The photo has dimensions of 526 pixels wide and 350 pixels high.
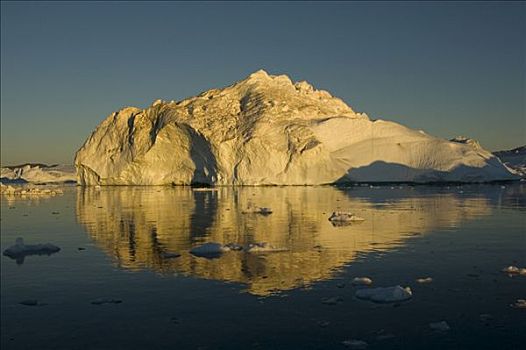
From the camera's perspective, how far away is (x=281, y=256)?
10828mm

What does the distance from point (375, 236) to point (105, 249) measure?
6.70 m

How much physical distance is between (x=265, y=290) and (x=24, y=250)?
601 cm

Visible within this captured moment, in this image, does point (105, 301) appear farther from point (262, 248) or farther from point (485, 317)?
point (485, 317)

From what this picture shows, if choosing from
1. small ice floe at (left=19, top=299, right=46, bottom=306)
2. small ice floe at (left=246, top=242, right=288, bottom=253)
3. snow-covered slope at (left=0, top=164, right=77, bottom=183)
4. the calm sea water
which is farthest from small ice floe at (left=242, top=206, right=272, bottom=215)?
snow-covered slope at (left=0, top=164, right=77, bottom=183)

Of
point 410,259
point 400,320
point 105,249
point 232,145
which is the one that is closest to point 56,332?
point 400,320

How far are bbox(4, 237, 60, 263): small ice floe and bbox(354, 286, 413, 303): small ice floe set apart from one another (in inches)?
276

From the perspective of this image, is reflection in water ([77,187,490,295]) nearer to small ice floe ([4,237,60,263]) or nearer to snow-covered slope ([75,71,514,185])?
small ice floe ([4,237,60,263])

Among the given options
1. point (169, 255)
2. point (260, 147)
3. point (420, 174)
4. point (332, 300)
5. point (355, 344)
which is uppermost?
point (260, 147)

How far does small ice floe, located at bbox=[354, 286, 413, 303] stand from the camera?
7457 millimetres

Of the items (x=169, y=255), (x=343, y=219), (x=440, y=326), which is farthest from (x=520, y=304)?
(x=343, y=219)

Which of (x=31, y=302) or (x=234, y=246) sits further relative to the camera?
(x=234, y=246)

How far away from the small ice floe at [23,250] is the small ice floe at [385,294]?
7.01 metres

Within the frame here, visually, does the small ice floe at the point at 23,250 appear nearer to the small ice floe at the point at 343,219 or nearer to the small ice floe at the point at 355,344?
the small ice floe at the point at 355,344

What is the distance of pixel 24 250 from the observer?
1125 cm
